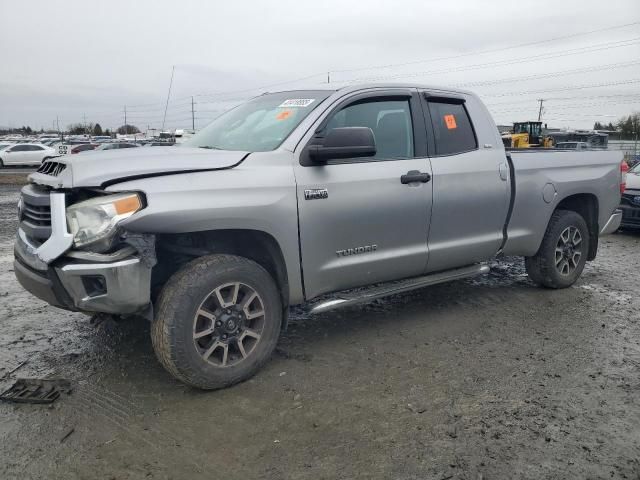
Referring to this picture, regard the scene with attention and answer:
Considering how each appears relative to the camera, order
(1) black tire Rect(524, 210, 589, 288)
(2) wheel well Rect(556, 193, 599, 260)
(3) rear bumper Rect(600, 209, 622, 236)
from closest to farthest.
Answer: (1) black tire Rect(524, 210, 589, 288), (2) wheel well Rect(556, 193, 599, 260), (3) rear bumper Rect(600, 209, 622, 236)

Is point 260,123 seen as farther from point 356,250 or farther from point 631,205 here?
point 631,205

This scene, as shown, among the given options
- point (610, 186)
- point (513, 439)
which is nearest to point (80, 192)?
point (513, 439)

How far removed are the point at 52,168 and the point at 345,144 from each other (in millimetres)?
1860

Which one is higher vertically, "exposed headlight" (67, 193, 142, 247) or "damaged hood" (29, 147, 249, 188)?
"damaged hood" (29, 147, 249, 188)

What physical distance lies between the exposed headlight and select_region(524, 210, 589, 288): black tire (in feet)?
13.1

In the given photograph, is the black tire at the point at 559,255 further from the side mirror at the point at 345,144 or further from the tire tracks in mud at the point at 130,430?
the tire tracks in mud at the point at 130,430

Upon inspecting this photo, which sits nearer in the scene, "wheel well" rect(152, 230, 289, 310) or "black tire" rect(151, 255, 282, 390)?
"black tire" rect(151, 255, 282, 390)

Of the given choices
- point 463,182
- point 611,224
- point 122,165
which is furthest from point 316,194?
point 611,224

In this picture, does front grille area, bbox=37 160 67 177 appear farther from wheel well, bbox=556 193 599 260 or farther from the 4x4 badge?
wheel well, bbox=556 193 599 260

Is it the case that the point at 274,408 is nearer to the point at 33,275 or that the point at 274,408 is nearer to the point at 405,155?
the point at 33,275

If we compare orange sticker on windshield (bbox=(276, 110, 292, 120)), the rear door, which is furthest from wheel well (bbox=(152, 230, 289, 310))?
the rear door

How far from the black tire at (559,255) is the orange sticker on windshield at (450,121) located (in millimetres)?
1538

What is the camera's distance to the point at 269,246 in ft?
11.7

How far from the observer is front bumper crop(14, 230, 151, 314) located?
299 cm
